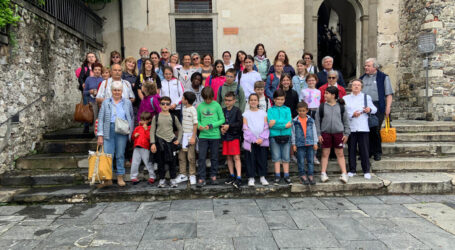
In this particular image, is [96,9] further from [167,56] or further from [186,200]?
[186,200]

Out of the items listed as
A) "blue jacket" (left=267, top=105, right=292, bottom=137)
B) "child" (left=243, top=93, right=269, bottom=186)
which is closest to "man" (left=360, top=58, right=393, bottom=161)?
"blue jacket" (left=267, top=105, right=292, bottom=137)

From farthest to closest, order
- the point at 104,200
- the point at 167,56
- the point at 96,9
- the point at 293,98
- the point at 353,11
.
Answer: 1. the point at 353,11
2. the point at 96,9
3. the point at 167,56
4. the point at 293,98
5. the point at 104,200

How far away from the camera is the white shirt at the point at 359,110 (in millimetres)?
4910

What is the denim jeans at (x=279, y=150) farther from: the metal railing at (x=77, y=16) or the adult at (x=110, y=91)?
the metal railing at (x=77, y=16)

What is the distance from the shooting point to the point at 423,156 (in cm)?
587

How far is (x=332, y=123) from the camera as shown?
4.74 metres

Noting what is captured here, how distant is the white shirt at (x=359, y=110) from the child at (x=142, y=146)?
3.37 metres

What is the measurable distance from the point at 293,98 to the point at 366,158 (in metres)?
1.61

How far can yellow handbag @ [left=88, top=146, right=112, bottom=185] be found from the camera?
14.8ft

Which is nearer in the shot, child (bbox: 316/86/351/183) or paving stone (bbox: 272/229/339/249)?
paving stone (bbox: 272/229/339/249)

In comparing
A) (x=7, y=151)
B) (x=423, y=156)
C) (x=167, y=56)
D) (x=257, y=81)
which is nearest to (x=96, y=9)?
(x=167, y=56)

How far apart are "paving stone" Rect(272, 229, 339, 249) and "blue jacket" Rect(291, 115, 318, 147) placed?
1644 millimetres

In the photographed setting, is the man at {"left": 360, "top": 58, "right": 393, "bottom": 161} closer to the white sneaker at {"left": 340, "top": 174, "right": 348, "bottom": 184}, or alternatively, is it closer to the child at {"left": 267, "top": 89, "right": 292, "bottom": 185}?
the white sneaker at {"left": 340, "top": 174, "right": 348, "bottom": 184}

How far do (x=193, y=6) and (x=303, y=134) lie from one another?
21.1ft
